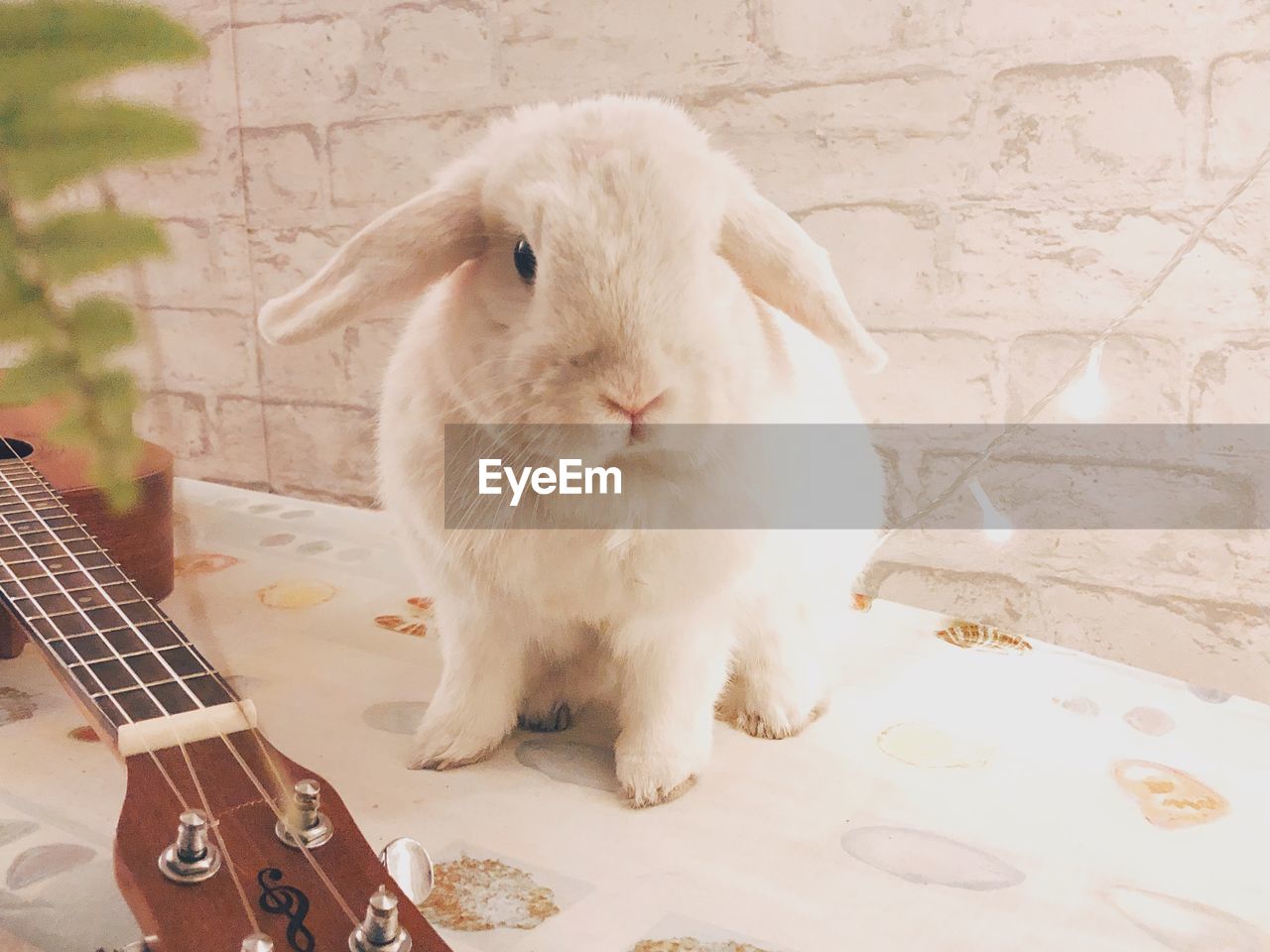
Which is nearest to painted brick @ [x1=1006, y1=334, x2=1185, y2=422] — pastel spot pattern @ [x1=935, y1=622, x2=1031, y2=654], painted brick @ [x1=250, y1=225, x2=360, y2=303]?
pastel spot pattern @ [x1=935, y1=622, x2=1031, y2=654]

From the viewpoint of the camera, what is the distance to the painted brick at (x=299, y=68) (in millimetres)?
963

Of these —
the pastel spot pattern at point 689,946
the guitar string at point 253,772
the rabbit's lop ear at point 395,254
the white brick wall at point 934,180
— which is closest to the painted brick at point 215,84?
the white brick wall at point 934,180

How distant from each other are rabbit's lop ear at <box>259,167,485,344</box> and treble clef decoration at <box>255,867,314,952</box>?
37cm

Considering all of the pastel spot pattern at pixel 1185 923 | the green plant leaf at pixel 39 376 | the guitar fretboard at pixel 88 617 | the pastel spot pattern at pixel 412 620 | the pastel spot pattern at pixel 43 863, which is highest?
the green plant leaf at pixel 39 376

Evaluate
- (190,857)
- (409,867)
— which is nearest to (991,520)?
(409,867)

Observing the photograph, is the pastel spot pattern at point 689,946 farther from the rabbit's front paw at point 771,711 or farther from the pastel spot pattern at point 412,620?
the pastel spot pattern at point 412,620

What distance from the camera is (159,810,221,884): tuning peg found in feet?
1.41

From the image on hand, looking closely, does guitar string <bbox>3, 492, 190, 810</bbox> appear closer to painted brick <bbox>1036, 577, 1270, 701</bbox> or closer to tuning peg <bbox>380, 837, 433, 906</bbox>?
tuning peg <bbox>380, 837, 433, 906</bbox>

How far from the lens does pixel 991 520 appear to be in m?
1.03

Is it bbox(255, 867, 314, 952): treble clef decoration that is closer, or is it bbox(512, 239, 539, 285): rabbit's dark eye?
bbox(255, 867, 314, 952): treble clef decoration

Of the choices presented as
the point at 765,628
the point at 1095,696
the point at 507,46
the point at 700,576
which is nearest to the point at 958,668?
the point at 1095,696

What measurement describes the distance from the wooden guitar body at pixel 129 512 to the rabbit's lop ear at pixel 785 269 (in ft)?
1.40

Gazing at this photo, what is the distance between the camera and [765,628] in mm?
825

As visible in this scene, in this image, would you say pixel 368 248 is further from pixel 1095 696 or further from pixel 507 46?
pixel 1095 696
